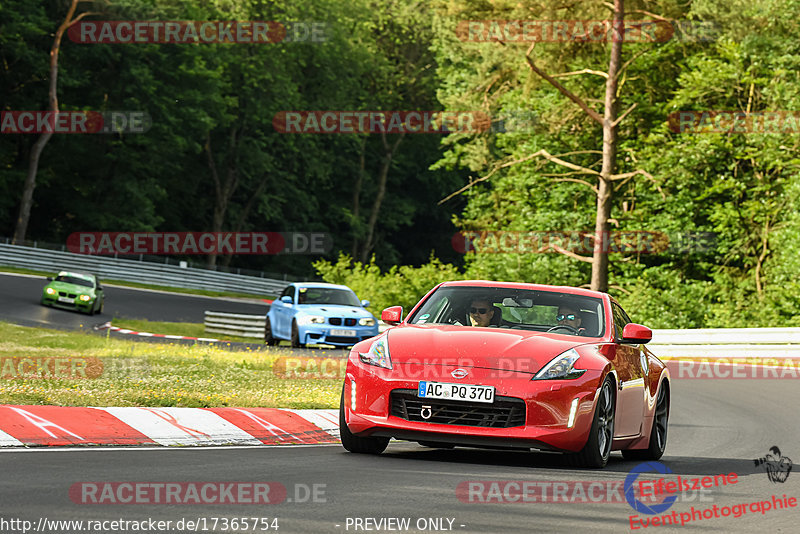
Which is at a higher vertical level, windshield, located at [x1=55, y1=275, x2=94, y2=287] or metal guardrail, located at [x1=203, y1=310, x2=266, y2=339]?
windshield, located at [x1=55, y1=275, x2=94, y2=287]

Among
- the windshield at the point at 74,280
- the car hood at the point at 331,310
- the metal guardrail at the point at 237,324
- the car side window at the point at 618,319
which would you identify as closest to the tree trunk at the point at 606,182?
the metal guardrail at the point at 237,324

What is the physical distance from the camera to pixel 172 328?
37.7m

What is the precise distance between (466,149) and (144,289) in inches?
652

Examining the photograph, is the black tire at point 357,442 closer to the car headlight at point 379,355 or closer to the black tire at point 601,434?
the car headlight at point 379,355

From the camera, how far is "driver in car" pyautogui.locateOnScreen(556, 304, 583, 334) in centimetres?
1041

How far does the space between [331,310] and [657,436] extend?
60.6 feet

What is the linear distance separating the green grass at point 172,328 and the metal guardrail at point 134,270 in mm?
16606

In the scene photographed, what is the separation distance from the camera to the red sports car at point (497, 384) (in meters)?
9.10

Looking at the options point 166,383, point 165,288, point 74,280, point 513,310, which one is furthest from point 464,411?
point 165,288

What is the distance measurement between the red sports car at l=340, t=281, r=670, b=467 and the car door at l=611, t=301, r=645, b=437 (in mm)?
12

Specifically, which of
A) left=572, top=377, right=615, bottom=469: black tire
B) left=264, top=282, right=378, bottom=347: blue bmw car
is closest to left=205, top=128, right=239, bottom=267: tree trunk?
left=264, top=282, right=378, bottom=347: blue bmw car

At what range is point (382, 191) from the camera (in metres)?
83.1
